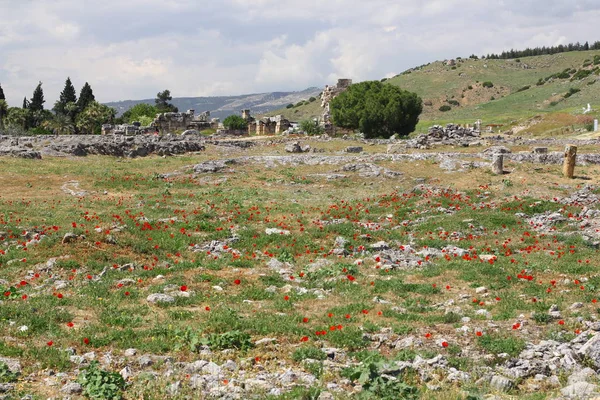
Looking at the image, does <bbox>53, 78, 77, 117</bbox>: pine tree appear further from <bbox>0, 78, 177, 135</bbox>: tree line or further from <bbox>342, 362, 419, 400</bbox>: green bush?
<bbox>342, 362, 419, 400</bbox>: green bush

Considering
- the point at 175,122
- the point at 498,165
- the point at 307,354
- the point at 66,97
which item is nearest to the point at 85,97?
the point at 66,97

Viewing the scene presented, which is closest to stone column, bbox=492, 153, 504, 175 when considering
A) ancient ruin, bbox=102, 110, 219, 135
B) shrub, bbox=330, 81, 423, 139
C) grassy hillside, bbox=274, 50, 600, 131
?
shrub, bbox=330, 81, 423, 139

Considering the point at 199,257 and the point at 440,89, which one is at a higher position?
the point at 440,89

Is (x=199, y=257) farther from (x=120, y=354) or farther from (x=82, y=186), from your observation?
(x=82, y=186)

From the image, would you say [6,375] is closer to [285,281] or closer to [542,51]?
[285,281]

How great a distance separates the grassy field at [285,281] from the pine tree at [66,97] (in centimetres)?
7343

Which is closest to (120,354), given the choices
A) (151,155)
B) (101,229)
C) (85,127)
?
(101,229)

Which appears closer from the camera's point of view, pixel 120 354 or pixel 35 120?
pixel 120 354

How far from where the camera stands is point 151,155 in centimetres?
4672

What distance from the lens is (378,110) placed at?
203 feet

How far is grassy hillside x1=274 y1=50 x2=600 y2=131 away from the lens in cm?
9988

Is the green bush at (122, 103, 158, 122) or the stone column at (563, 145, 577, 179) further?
the green bush at (122, 103, 158, 122)

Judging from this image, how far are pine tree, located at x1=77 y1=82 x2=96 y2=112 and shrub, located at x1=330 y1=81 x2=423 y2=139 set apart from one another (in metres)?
50.9

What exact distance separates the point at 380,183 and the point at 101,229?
1752 centimetres
